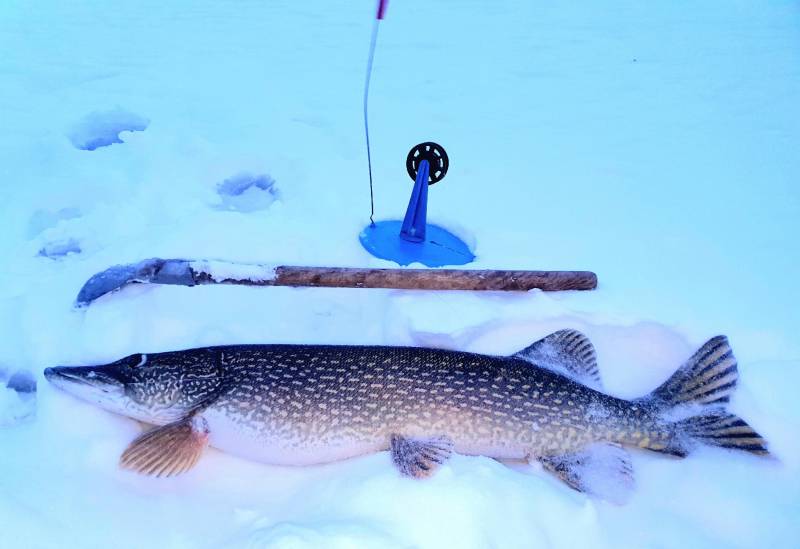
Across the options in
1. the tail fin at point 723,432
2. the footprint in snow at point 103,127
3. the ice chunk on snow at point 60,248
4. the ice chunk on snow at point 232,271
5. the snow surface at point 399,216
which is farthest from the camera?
the footprint in snow at point 103,127

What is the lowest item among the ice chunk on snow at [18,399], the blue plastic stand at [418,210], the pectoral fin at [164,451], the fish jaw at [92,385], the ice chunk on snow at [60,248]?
the ice chunk on snow at [18,399]

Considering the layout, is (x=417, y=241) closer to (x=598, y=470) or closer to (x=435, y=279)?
(x=435, y=279)

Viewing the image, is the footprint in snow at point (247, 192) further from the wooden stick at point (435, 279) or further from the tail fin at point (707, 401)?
the tail fin at point (707, 401)

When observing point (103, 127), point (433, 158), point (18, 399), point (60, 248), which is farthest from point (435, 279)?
point (103, 127)

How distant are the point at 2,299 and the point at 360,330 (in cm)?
134

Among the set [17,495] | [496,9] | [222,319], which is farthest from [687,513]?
[496,9]

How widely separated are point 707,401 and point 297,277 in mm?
1417

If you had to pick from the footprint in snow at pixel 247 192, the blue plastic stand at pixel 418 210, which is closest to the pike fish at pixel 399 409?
the blue plastic stand at pixel 418 210

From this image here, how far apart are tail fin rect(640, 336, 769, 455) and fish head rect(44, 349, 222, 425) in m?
1.41

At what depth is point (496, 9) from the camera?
5.41 m

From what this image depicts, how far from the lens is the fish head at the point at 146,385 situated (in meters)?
1.76

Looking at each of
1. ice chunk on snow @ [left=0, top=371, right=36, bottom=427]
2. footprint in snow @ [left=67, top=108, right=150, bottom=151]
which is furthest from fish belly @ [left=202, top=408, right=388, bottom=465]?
footprint in snow @ [left=67, top=108, right=150, bottom=151]

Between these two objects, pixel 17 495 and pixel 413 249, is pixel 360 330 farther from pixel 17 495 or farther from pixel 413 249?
pixel 17 495

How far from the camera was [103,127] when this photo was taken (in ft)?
10.8
